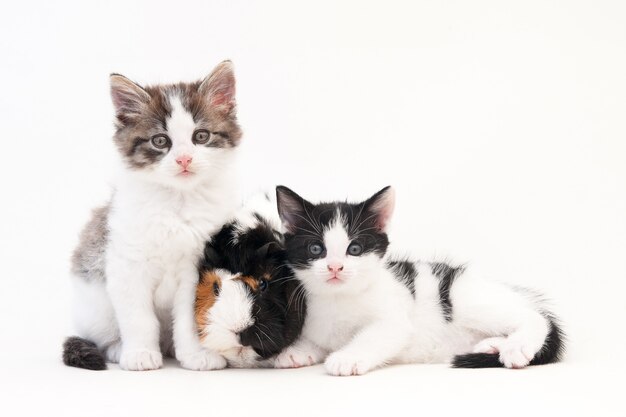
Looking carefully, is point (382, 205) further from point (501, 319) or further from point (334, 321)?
point (501, 319)

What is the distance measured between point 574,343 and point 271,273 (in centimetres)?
165

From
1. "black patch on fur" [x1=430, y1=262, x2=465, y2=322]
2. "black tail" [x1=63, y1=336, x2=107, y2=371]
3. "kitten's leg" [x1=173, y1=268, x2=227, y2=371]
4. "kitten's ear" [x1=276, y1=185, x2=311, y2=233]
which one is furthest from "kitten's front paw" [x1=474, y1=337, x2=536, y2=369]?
"black tail" [x1=63, y1=336, x2=107, y2=371]

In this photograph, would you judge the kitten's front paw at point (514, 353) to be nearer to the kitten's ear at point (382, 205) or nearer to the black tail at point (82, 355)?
the kitten's ear at point (382, 205)

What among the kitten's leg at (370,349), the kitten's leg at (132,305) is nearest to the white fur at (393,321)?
the kitten's leg at (370,349)

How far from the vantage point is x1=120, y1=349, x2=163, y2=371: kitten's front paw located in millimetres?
3129

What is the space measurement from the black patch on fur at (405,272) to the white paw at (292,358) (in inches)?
25.4

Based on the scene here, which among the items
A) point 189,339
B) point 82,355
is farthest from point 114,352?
point 189,339

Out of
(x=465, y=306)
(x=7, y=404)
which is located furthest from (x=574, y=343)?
(x=7, y=404)

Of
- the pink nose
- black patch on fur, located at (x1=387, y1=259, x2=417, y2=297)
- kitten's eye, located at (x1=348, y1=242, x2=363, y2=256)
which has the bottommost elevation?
black patch on fur, located at (x1=387, y1=259, x2=417, y2=297)

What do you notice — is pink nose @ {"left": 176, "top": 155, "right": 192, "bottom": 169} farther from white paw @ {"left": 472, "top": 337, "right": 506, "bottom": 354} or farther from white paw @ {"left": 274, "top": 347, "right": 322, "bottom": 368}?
white paw @ {"left": 472, "top": 337, "right": 506, "bottom": 354}

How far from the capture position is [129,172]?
10.7 feet

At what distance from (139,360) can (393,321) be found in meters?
1.14

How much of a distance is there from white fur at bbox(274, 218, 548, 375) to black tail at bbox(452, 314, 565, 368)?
0.15 feet

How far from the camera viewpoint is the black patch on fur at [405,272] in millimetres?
3580
